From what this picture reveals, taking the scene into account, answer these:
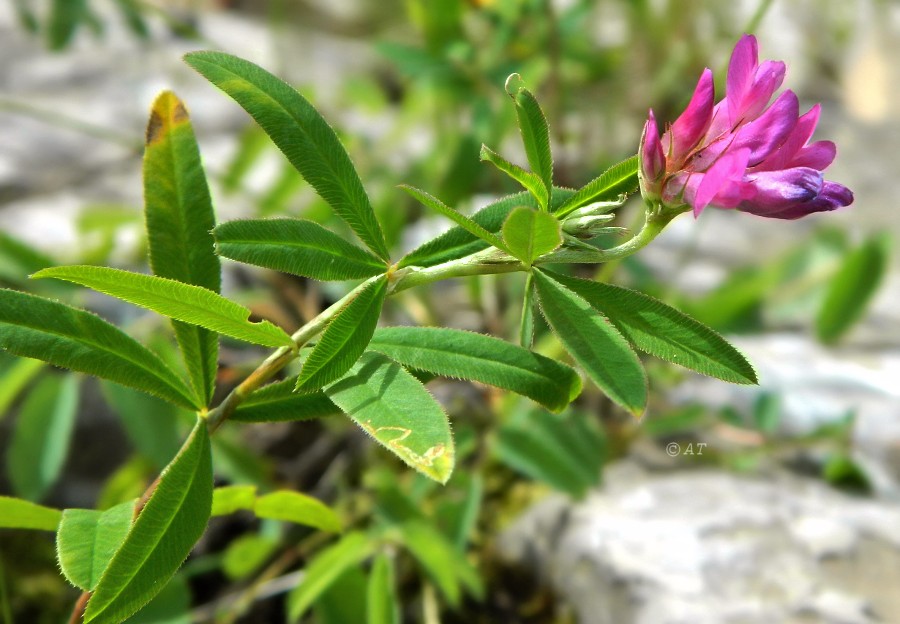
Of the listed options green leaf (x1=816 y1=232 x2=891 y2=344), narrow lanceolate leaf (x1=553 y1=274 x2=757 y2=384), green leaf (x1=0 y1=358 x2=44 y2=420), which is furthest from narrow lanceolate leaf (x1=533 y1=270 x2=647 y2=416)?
green leaf (x1=816 y1=232 x2=891 y2=344)

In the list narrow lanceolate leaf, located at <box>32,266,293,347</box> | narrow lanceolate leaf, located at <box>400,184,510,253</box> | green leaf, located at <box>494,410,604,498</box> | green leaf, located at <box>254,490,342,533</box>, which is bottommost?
green leaf, located at <box>494,410,604,498</box>

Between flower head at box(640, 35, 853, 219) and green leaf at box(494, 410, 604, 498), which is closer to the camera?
flower head at box(640, 35, 853, 219)

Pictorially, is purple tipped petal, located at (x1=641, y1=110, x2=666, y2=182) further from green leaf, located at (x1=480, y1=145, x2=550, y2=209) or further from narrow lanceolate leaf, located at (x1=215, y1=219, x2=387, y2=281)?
narrow lanceolate leaf, located at (x1=215, y1=219, x2=387, y2=281)

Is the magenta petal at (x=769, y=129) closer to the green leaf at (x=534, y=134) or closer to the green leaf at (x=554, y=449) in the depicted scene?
the green leaf at (x=534, y=134)

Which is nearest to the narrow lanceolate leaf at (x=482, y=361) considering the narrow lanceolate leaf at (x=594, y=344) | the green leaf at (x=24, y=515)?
the narrow lanceolate leaf at (x=594, y=344)

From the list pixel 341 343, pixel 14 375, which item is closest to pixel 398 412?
pixel 341 343

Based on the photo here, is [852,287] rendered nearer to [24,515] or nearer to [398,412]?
[398,412]
